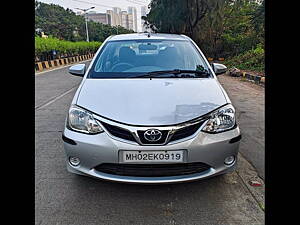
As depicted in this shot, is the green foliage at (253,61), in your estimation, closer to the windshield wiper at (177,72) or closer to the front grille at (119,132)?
the windshield wiper at (177,72)

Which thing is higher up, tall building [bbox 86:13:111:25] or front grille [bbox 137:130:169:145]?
tall building [bbox 86:13:111:25]

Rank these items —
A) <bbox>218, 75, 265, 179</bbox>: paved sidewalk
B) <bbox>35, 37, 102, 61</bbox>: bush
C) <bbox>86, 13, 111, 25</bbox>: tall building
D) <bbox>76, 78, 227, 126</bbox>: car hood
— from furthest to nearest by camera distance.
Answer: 1. <bbox>86, 13, 111, 25</bbox>: tall building
2. <bbox>35, 37, 102, 61</bbox>: bush
3. <bbox>218, 75, 265, 179</bbox>: paved sidewalk
4. <bbox>76, 78, 227, 126</bbox>: car hood

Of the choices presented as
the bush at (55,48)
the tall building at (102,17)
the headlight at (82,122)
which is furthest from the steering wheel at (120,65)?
the tall building at (102,17)

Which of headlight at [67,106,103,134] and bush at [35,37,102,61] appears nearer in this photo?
headlight at [67,106,103,134]

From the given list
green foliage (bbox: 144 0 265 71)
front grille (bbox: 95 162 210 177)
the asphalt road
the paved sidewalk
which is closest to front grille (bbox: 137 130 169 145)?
front grille (bbox: 95 162 210 177)

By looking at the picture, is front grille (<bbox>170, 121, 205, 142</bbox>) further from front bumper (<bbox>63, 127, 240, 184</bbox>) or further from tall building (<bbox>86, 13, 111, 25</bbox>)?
tall building (<bbox>86, 13, 111, 25</bbox>)

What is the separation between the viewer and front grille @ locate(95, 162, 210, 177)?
219 centimetres

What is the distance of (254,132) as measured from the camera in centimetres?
434

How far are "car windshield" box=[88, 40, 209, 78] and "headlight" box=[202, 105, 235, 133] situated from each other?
76cm

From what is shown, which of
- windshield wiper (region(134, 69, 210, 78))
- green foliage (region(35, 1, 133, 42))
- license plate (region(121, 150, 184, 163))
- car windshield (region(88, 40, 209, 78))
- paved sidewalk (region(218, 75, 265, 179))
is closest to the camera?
license plate (region(121, 150, 184, 163))

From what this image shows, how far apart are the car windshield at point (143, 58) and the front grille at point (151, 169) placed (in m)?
1.13
